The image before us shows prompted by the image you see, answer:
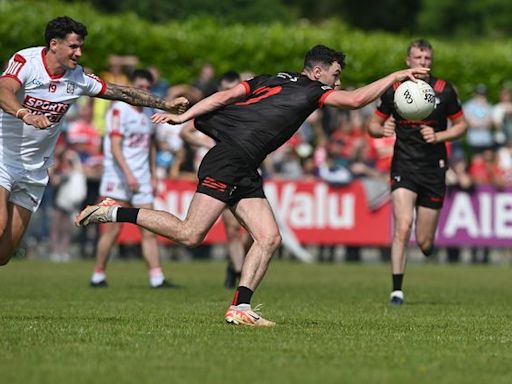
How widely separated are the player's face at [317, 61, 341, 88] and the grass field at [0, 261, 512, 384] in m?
2.03

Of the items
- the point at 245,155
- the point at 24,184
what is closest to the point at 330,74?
the point at 245,155

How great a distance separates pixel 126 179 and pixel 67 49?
5.24m

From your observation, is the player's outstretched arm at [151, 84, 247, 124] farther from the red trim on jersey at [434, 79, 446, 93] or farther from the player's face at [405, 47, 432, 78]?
the red trim on jersey at [434, 79, 446, 93]

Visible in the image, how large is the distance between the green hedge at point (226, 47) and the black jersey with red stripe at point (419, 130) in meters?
15.8

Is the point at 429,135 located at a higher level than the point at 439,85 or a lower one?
lower

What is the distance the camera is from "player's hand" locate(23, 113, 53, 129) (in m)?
10.4

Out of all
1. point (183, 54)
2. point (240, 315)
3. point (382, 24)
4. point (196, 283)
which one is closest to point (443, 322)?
point (240, 315)

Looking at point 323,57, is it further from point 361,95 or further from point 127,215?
point 127,215

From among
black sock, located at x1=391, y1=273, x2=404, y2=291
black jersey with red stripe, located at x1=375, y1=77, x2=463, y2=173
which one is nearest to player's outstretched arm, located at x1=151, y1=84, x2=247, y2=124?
black jersey with red stripe, located at x1=375, y1=77, x2=463, y2=173

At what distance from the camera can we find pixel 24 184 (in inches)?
458

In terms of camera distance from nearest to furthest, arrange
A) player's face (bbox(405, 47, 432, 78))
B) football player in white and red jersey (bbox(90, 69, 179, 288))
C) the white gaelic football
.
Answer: the white gaelic football, player's face (bbox(405, 47, 432, 78)), football player in white and red jersey (bbox(90, 69, 179, 288))

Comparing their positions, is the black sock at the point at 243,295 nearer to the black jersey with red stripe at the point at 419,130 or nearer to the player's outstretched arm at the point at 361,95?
the player's outstretched arm at the point at 361,95

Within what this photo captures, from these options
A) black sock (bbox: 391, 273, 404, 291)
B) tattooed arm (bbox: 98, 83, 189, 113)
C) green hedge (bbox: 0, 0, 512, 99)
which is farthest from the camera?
green hedge (bbox: 0, 0, 512, 99)

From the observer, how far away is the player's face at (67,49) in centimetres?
1121
